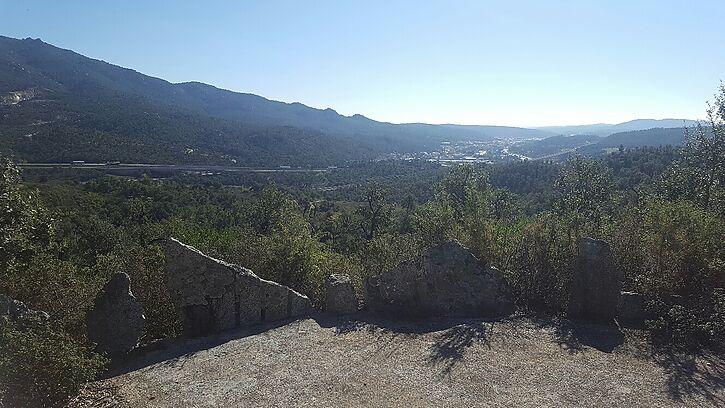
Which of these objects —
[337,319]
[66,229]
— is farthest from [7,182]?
[66,229]

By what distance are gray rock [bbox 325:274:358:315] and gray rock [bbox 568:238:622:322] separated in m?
7.14

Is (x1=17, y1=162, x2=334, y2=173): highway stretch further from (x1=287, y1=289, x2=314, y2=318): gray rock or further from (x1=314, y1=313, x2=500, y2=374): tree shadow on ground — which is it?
(x1=314, y1=313, x2=500, y2=374): tree shadow on ground

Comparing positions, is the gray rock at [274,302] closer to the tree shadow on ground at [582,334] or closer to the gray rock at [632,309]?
the tree shadow on ground at [582,334]

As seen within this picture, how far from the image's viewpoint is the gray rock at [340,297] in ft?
52.7

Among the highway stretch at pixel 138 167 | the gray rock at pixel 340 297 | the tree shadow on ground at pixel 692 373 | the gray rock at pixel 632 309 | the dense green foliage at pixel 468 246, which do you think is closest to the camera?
the dense green foliage at pixel 468 246

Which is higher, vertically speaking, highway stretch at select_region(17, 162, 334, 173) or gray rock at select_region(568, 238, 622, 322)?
gray rock at select_region(568, 238, 622, 322)

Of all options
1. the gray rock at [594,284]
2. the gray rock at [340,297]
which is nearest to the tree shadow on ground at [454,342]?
the gray rock at [594,284]

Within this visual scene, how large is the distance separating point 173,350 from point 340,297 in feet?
17.8

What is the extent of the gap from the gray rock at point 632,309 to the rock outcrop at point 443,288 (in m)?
3.30

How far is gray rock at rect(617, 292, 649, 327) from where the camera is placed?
47.5 ft

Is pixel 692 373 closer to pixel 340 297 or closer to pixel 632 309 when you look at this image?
pixel 632 309

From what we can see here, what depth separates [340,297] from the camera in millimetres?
16047

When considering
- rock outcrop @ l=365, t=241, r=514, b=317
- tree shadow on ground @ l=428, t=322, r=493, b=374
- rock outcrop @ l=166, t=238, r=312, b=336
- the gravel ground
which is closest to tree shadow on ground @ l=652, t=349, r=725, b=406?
the gravel ground

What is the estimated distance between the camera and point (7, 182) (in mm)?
12500
